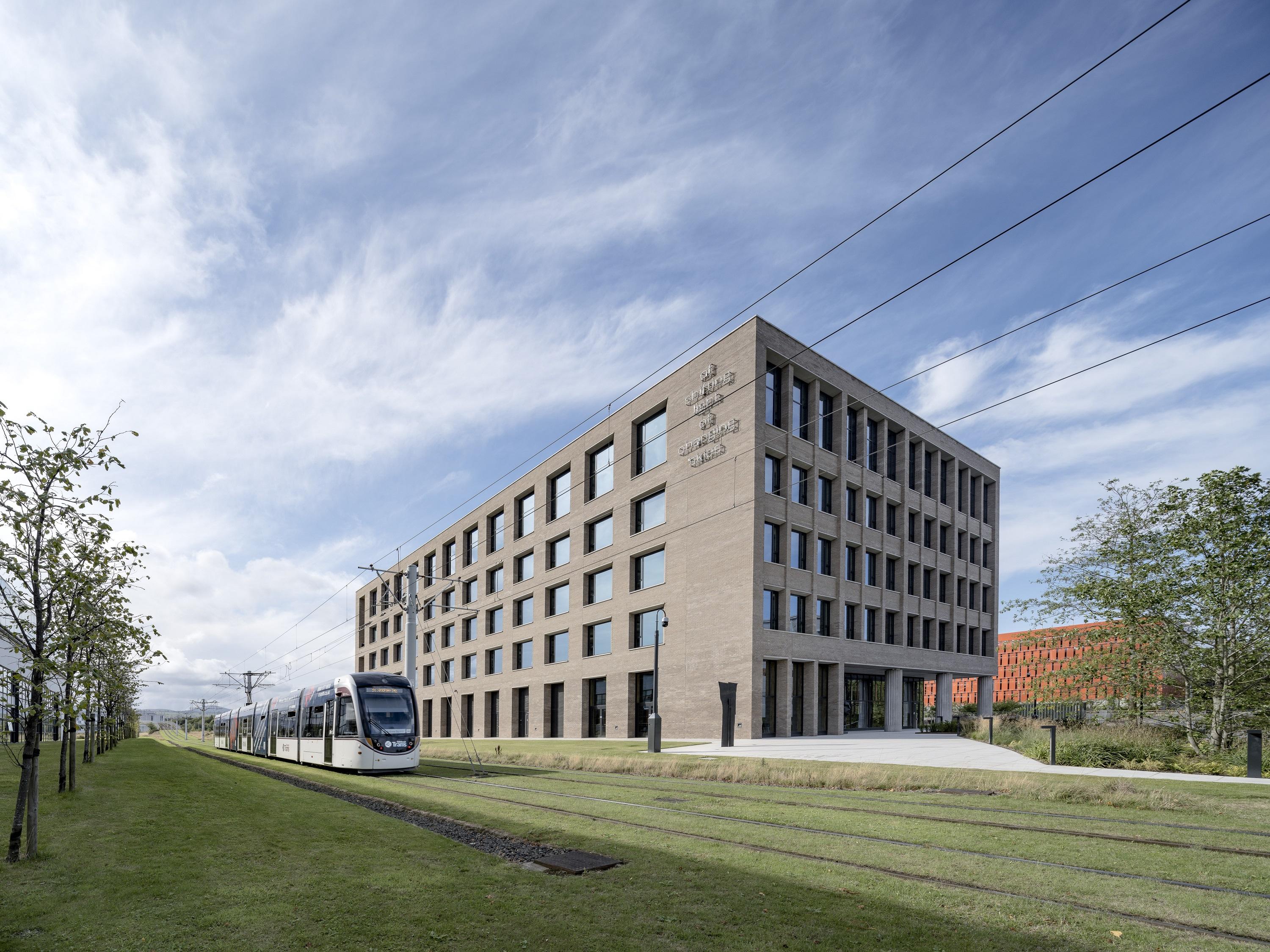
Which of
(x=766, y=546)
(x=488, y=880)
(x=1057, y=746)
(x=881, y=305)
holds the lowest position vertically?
(x=1057, y=746)

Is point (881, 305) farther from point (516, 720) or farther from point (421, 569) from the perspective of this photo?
point (421, 569)

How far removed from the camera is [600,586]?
4841cm

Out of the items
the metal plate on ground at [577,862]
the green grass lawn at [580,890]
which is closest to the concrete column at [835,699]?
the green grass lawn at [580,890]

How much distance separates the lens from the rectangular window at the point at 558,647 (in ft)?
168

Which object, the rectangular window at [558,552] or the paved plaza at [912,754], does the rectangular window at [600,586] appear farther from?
the paved plaza at [912,754]

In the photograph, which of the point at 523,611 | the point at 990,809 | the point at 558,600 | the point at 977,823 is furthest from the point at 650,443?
the point at 977,823

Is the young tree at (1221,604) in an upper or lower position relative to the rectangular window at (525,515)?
lower

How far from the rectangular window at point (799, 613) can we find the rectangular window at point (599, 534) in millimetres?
12231

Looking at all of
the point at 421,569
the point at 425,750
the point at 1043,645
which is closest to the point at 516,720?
the point at 425,750

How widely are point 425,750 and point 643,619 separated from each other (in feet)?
43.7

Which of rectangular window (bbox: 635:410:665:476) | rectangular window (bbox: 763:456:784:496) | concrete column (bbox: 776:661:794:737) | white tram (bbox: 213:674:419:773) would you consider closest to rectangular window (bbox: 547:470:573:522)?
rectangular window (bbox: 635:410:665:476)

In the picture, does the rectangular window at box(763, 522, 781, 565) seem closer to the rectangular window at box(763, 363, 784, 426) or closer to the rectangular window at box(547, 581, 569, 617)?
the rectangular window at box(763, 363, 784, 426)

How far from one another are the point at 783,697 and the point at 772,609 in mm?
4186

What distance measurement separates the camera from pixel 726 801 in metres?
14.7
